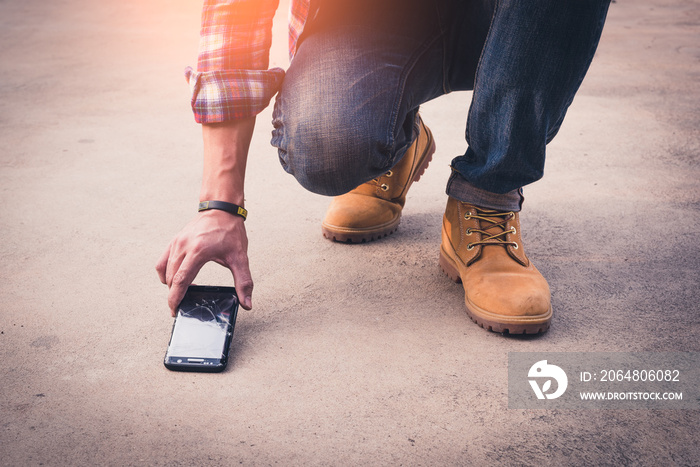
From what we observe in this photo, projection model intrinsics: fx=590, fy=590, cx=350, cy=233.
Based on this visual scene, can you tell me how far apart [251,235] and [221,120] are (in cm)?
52

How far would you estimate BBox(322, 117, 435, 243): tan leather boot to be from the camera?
1.59 m

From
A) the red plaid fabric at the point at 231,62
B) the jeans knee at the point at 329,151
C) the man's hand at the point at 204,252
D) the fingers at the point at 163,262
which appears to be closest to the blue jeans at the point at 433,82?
the jeans knee at the point at 329,151

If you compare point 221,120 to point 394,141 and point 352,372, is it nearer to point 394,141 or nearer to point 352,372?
point 394,141

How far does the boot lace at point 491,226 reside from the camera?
1.35m

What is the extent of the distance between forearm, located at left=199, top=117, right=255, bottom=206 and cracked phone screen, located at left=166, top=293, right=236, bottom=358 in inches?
8.2

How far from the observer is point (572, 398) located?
1059mm

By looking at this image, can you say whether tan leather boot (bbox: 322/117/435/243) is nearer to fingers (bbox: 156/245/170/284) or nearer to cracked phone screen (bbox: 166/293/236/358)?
cracked phone screen (bbox: 166/293/236/358)

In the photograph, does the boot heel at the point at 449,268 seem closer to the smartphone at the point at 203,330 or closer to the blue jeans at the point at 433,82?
the blue jeans at the point at 433,82

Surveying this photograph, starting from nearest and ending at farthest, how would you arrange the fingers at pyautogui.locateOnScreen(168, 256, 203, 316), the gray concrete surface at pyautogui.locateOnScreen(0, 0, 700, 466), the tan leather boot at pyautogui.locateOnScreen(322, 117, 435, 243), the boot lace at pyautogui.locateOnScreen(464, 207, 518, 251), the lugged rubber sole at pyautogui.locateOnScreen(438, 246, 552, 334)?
the gray concrete surface at pyautogui.locateOnScreen(0, 0, 700, 466)
the fingers at pyautogui.locateOnScreen(168, 256, 203, 316)
the lugged rubber sole at pyautogui.locateOnScreen(438, 246, 552, 334)
the boot lace at pyautogui.locateOnScreen(464, 207, 518, 251)
the tan leather boot at pyautogui.locateOnScreen(322, 117, 435, 243)

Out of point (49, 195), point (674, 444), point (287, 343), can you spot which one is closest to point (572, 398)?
point (674, 444)

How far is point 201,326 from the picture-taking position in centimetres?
117

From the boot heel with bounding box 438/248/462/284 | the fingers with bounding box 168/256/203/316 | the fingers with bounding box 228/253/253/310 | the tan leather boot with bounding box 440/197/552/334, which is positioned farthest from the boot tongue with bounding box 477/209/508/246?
the fingers with bounding box 168/256/203/316

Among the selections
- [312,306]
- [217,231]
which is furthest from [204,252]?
[312,306]

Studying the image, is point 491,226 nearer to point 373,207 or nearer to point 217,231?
point 373,207
